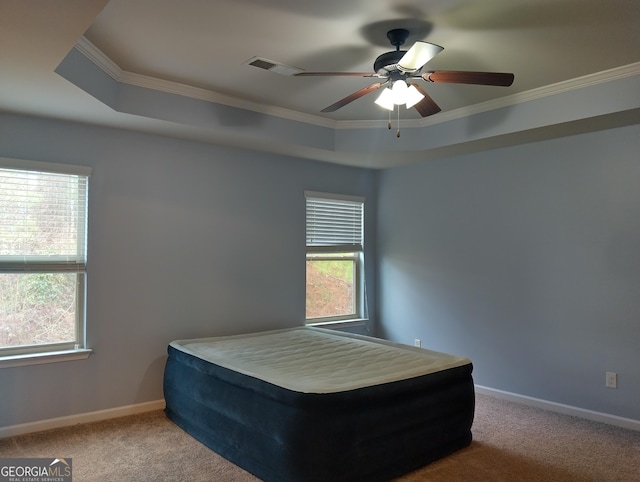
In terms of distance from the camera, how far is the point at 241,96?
3.85 meters

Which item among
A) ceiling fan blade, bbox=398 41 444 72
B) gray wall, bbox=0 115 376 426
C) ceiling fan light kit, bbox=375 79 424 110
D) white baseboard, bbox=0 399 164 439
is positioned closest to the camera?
ceiling fan blade, bbox=398 41 444 72

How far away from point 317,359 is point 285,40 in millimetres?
2108

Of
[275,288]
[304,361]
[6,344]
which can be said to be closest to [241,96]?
[275,288]

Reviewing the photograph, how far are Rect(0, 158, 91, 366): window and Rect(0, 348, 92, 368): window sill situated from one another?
0.01m

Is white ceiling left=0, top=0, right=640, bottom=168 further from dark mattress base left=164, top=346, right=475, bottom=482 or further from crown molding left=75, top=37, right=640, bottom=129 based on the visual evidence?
dark mattress base left=164, top=346, right=475, bottom=482

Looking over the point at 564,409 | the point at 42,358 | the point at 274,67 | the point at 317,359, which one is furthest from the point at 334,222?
the point at 42,358

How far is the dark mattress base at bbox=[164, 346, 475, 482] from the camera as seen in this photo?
2.42m

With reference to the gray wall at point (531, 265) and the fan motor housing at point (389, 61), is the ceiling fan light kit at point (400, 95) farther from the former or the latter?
the gray wall at point (531, 265)

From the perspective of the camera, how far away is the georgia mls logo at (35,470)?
106 inches

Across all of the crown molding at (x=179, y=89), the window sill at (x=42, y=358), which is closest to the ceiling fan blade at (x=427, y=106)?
the crown molding at (x=179, y=89)

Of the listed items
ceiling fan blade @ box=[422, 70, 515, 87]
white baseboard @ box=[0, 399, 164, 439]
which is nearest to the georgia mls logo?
white baseboard @ box=[0, 399, 164, 439]

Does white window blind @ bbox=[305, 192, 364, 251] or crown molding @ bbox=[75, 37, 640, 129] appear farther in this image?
white window blind @ bbox=[305, 192, 364, 251]

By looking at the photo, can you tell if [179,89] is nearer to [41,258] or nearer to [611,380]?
[41,258]

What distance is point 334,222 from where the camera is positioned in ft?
17.3
